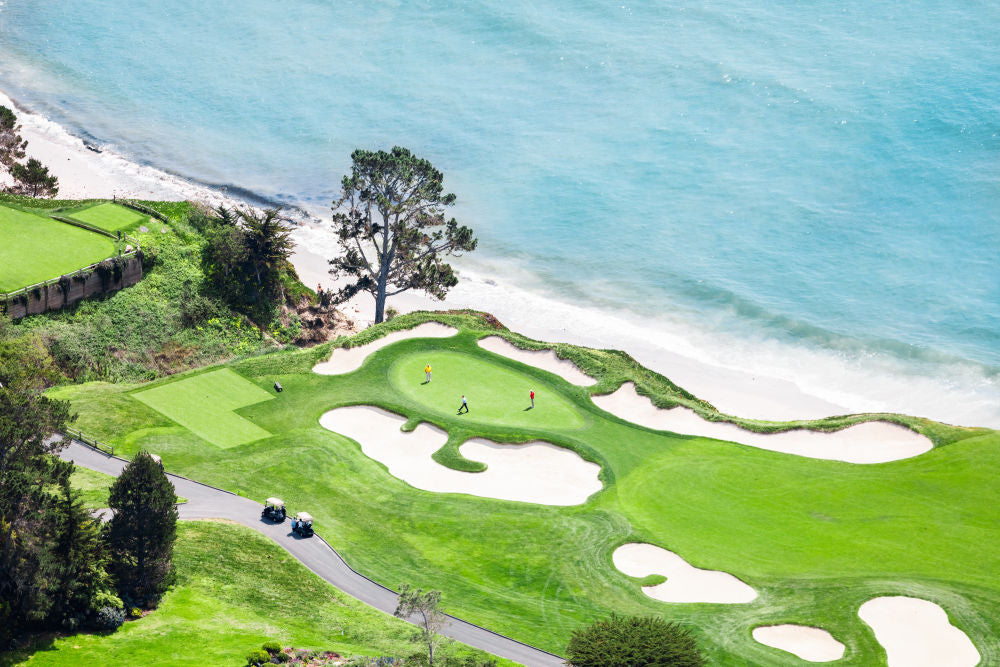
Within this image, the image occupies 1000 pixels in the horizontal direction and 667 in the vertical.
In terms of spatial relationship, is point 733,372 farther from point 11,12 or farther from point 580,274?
point 11,12

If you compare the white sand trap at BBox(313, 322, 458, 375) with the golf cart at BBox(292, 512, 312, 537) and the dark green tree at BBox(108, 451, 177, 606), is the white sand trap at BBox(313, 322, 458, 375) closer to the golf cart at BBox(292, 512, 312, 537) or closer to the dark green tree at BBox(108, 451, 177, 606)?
the golf cart at BBox(292, 512, 312, 537)

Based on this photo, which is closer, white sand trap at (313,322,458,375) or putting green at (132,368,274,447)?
putting green at (132,368,274,447)

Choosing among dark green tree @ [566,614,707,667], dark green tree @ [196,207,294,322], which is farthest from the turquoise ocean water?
dark green tree @ [566,614,707,667]

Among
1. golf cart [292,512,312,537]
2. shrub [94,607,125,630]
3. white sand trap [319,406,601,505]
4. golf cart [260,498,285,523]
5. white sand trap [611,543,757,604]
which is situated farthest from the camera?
white sand trap [319,406,601,505]

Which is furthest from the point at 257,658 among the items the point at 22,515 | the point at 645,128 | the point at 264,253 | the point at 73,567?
the point at 645,128

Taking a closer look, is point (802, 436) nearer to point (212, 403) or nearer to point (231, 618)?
point (231, 618)
